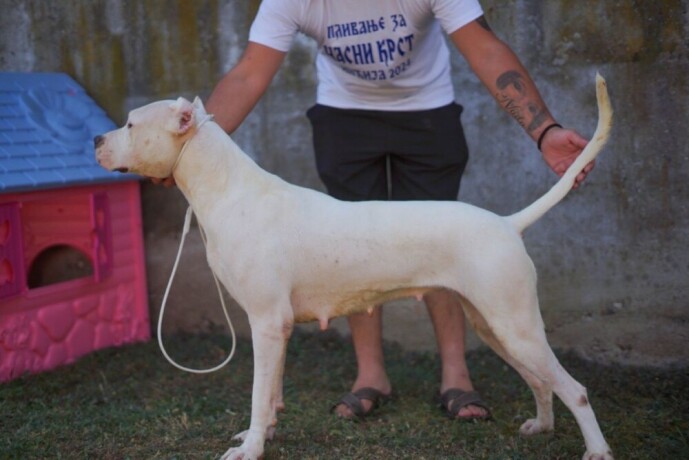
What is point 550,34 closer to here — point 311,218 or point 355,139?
point 355,139

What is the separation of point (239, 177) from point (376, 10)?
40.9 inches

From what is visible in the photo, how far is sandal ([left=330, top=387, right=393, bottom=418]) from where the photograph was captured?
13.3 ft

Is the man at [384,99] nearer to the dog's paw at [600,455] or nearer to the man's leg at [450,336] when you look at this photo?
the man's leg at [450,336]

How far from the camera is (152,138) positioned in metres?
3.26

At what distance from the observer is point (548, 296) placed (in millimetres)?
4953

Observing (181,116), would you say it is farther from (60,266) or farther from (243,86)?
(60,266)

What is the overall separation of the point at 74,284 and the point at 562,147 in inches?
115

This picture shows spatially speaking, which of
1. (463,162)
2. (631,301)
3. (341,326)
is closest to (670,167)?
(631,301)

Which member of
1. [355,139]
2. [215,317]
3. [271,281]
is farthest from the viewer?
[215,317]

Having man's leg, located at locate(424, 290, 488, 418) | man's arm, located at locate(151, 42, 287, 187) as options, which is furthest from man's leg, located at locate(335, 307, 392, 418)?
man's arm, located at locate(151, 42, 287, 187)

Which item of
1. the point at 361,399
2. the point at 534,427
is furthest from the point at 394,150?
the point at 534,427

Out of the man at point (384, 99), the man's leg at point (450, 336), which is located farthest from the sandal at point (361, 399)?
the man's leg at point (450, 336)

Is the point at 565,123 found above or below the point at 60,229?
above

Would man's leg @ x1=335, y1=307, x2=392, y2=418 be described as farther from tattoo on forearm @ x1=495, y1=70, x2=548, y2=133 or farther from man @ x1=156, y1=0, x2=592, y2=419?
tattoo on forearm @ x1=495, y1=70, x2=548, y2=133
